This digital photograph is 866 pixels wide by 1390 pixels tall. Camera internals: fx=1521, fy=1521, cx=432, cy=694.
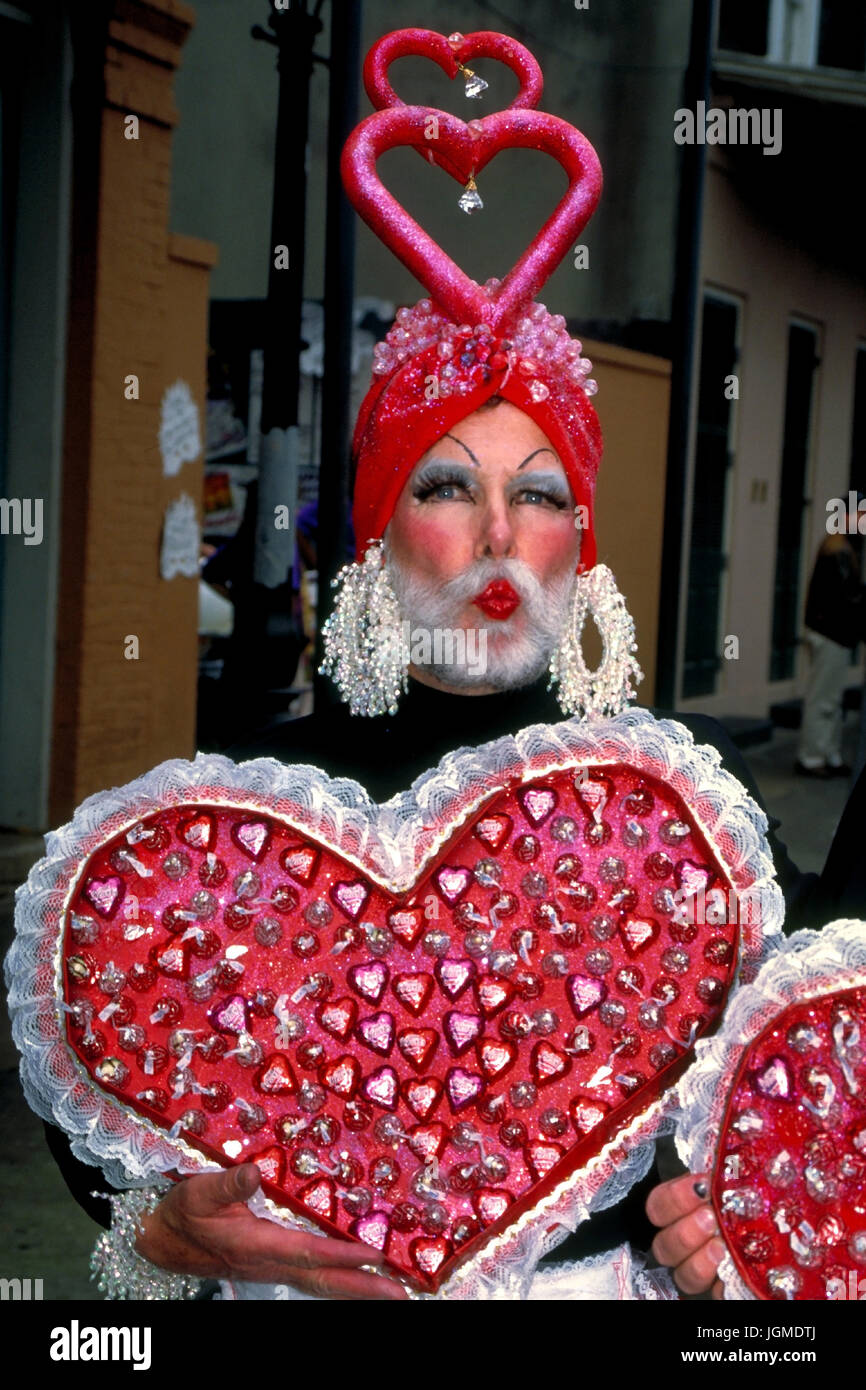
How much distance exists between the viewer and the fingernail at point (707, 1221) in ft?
4.28

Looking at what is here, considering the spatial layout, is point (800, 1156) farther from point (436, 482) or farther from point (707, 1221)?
point (436, 482)

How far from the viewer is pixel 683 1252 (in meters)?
1.32

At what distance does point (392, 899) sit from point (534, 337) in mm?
672

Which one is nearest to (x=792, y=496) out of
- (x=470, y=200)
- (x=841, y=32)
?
(x=841, y=32)

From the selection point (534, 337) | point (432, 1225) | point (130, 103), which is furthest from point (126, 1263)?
point (130, 103)

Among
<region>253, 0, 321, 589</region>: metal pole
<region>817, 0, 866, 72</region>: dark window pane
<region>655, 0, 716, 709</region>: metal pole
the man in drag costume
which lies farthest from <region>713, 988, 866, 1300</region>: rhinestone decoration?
<region>817, 0, 866, 72</region>: dark window pane

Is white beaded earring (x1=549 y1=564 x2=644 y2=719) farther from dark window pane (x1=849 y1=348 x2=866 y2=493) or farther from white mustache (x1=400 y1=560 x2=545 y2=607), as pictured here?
dark window pane (x1=849 y1=348 x2=866 y2=493)

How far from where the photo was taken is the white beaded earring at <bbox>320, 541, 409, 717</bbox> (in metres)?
1.80

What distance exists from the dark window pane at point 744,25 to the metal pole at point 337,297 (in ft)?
25.1

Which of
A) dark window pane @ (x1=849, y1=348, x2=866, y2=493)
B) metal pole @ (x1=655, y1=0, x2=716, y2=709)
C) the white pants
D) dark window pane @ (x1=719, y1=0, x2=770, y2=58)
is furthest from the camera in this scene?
dark window pane @ (x1=849, y1=348, x2=866, y2=493)

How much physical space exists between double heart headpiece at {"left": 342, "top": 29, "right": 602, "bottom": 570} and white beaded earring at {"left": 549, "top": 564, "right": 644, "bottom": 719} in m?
0.05

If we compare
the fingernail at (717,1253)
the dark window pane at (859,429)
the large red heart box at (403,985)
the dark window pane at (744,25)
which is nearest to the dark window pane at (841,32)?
the dark window pane at (744,25)

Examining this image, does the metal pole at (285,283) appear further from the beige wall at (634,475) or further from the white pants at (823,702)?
the white pants at (823,702)

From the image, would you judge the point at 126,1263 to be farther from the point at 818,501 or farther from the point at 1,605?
the point at 818,501
